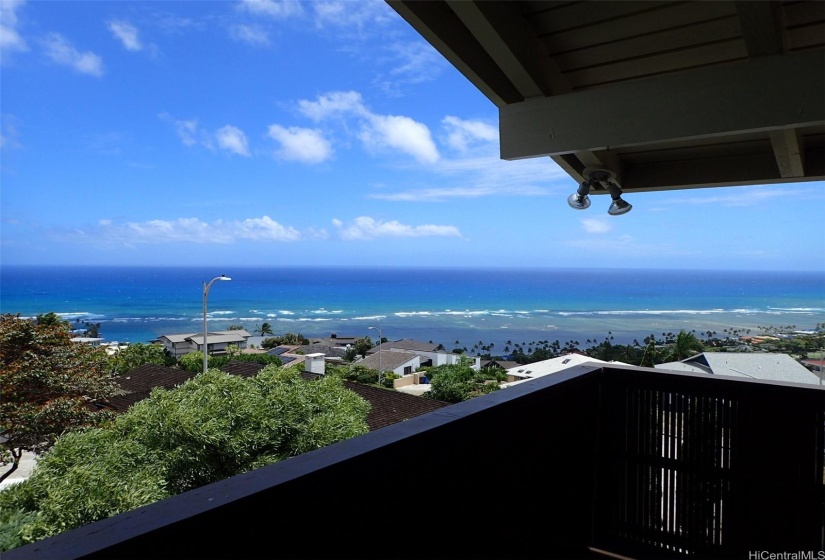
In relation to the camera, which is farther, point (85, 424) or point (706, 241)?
point (706, 241)

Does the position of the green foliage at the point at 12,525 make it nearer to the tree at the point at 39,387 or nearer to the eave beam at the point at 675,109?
the tree at the point at 39,387

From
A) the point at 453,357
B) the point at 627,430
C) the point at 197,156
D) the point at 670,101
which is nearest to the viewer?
the point at 670,101

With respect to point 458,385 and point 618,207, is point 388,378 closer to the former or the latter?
point 458,385

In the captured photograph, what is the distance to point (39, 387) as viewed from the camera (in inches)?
333

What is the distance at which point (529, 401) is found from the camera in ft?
5.31

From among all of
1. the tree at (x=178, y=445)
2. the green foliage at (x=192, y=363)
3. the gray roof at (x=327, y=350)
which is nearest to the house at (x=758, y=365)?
the tree at (x=178, y=445)

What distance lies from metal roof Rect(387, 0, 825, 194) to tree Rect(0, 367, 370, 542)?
212 inches

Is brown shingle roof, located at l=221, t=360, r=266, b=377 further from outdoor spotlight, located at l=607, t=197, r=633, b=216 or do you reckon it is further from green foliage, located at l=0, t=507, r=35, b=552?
outdoor spotlight, located at l=607, t=197, r=633, b=216

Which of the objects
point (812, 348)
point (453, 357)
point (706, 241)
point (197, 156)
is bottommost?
point (453, 357)

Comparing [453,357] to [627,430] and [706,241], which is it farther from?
[706,241]

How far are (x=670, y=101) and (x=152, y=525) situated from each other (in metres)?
1.73

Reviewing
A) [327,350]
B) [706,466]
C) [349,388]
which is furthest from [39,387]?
[327,350]

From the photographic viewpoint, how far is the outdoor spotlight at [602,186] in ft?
7.82

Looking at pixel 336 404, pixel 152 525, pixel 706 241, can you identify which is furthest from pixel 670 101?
pixel 706 241
